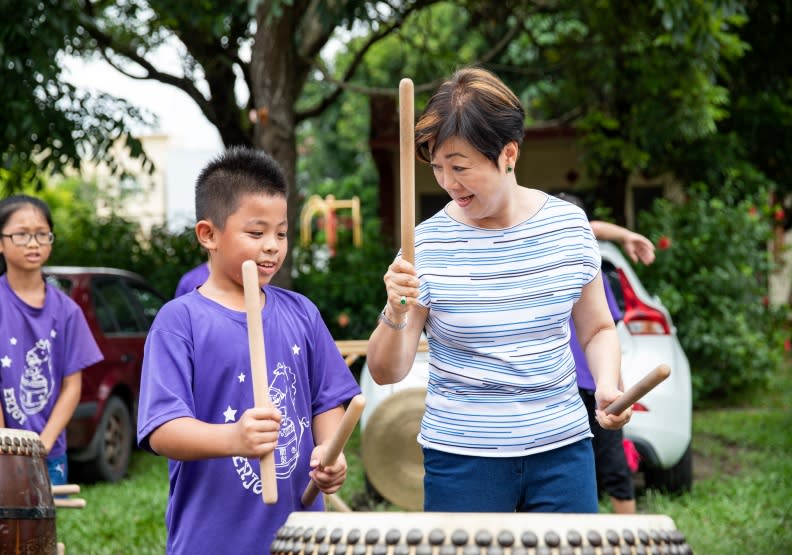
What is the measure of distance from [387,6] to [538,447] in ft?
24.2

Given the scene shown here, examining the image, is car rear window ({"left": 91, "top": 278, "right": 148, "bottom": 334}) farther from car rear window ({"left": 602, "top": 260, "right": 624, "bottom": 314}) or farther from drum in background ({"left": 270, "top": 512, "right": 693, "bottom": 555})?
drum in background ({"left": 270, "top": 512, "right": 693, "bottom": 555})

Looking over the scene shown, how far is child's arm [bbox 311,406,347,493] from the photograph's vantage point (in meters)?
2.30

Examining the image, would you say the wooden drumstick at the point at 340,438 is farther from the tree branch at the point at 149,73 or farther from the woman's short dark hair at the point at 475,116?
the tree branch at the point at 149,73

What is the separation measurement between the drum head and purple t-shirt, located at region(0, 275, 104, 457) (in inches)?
60.8

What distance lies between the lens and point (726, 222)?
10.4 m

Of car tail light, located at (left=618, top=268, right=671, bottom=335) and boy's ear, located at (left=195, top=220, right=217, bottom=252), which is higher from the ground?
boy's ear, located at (left=195, top=220, right=217, bottom=252)

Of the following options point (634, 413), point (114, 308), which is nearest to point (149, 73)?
point (114, 308)

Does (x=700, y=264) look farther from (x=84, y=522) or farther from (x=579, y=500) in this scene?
(x=579, y=500)

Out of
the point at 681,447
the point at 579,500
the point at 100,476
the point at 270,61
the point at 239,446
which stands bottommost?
the point at 100,476

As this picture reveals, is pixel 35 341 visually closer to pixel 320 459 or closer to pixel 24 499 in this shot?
pixel 24 499

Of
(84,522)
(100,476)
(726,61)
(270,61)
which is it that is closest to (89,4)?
(270,61)

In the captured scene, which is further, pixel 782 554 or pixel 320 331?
pixel 782 554

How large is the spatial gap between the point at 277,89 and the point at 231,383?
240 inches

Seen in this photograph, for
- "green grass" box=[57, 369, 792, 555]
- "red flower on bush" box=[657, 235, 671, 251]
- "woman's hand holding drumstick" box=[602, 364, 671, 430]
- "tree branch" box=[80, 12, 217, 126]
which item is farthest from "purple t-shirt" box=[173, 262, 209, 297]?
"red flower on bush" box=[657, 235, 671, 251]
